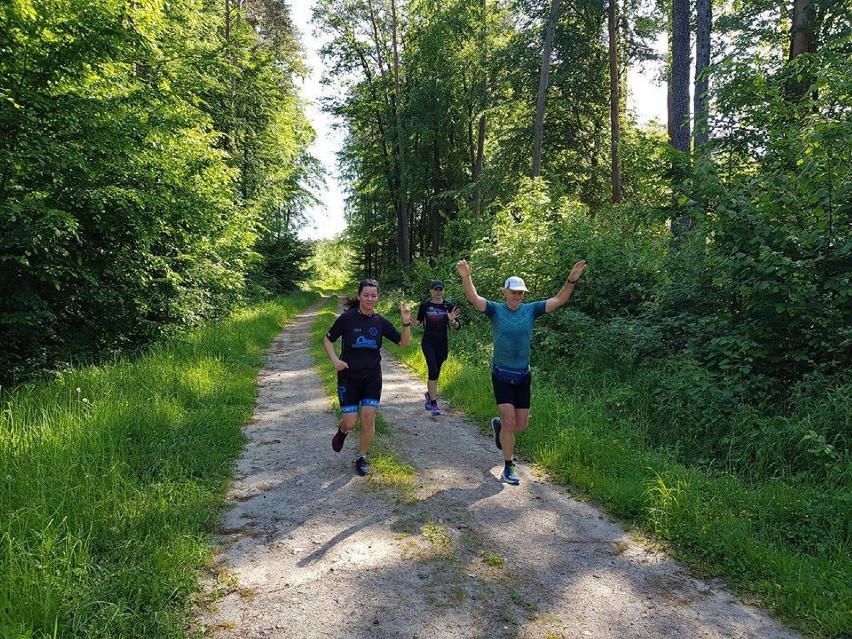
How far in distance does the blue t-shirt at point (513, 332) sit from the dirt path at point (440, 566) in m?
1.26

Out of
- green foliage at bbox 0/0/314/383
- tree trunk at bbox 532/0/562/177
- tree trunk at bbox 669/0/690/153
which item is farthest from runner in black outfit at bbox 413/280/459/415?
tree trunk at bbox 532/0/562/177

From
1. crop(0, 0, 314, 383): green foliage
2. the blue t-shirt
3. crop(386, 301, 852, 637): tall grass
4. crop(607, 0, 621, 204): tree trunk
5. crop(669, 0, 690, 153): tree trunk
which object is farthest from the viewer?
crop(607, 0, 621, 204): tree trunk

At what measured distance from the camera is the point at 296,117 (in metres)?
27.3

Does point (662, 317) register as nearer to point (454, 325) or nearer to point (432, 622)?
point (454, 325)

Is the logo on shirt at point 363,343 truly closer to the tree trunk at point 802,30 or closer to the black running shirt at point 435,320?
the black running shirt at point 435,320

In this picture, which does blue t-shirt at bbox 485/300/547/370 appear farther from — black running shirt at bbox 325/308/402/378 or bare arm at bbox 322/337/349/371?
bare arm at bbox 322/337/349/371

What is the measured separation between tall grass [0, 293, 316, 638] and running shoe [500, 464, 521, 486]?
280 cm

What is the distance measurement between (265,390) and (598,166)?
1844 centimetres

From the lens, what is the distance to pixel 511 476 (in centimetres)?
511

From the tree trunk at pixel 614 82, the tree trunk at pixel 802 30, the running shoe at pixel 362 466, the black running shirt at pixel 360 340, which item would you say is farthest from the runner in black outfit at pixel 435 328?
the tree trunk at pixel 614 82

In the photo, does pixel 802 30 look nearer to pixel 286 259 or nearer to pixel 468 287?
pixel 468 287

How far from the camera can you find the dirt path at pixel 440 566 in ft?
9.46

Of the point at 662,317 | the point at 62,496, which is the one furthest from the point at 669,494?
the point at 62,496

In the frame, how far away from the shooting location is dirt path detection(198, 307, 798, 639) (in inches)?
114
